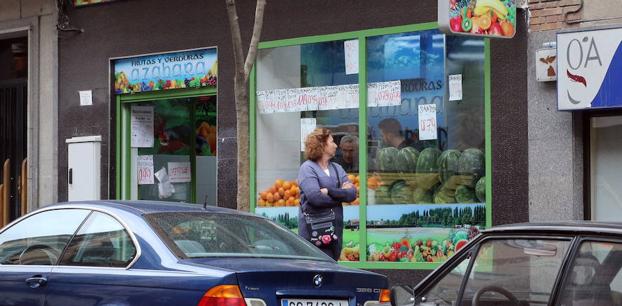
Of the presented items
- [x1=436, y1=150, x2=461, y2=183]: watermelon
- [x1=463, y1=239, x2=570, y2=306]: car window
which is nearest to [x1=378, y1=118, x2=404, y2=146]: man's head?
[x1=436, y1=150, x2=461, y2=183]: watermelon

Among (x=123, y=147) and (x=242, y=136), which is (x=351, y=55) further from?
(x=123, y=147)

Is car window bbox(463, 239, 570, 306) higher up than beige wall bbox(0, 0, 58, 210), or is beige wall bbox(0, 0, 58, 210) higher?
beige wall bbox(0, 0, 58, 210)

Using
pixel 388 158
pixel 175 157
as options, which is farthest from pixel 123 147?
pixel 388 158

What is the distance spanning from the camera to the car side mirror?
Result: 18.7ft

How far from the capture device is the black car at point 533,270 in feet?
16.0

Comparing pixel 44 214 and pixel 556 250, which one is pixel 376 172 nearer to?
pixel 44 214

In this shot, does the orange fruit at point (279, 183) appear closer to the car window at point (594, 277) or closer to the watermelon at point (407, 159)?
the watermelon at point (407, 159)

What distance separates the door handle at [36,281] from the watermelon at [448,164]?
6.23m

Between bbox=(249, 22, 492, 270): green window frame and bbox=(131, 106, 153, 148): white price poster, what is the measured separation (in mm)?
2566

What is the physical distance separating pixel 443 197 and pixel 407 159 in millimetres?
686

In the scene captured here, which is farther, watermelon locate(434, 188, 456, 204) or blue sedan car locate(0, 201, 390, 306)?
watermelon locate(434, 188, 456, 204)

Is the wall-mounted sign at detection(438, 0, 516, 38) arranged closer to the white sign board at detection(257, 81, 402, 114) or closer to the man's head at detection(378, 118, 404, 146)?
the white sign board at detection(257, 81, 402, 114)

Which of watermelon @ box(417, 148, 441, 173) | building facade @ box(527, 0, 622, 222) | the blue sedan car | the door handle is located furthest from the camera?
watermelon @ box(417, 148, 441, 173)

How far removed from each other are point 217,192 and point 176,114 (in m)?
1.97
